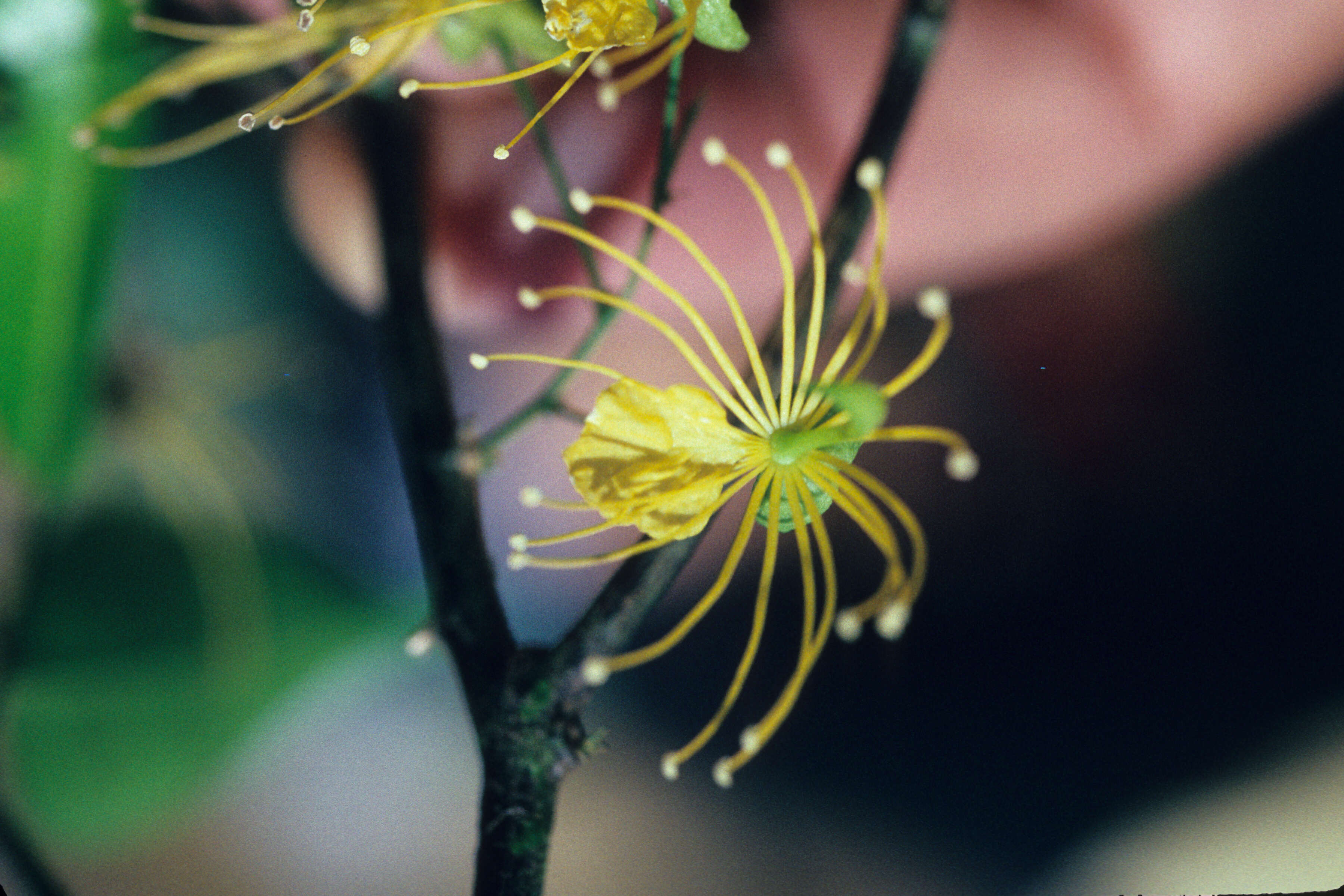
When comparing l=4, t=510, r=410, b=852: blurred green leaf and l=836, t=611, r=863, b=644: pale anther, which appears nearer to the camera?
l=836, t=611, r=863, b=644: pale anther

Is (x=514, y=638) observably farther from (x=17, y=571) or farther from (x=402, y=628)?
(x=17, y=571)

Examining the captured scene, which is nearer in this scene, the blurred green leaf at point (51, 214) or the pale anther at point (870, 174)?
the pale anther at point (870, 174)

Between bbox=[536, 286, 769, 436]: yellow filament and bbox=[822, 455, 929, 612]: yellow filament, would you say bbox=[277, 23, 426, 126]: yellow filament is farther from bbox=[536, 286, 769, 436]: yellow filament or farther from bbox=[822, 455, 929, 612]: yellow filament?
bbox=[822, 455, 929, 612]: yellow filament

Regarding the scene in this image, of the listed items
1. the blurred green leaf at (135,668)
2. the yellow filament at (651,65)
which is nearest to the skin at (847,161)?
the yellow filament at (651,65)

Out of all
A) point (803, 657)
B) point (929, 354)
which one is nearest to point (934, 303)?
point (929, 354)

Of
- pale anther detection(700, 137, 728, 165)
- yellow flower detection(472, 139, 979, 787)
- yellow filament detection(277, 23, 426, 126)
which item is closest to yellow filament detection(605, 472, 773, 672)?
yellow flower detection(472, 139, 979, 787)

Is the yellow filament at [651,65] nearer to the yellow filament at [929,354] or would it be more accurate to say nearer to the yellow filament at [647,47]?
the yellow filament at [647,47]

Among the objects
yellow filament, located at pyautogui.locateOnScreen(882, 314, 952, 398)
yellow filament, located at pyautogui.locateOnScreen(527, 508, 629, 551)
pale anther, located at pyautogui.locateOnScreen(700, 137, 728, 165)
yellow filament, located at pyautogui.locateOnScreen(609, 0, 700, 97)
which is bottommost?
yellow filament, located at pyautogui.locateOnScreen(527, 508, 629, 551)

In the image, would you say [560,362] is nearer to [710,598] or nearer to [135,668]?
[710,598]
